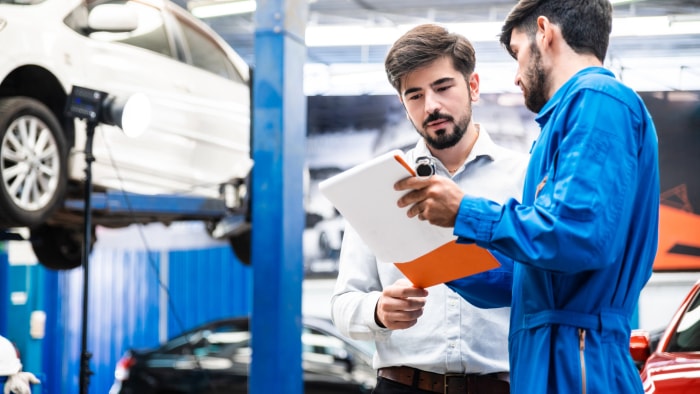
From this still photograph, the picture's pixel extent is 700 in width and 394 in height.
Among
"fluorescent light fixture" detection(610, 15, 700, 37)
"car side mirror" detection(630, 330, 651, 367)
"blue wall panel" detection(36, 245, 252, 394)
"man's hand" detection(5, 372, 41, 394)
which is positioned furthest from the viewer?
"fluorescent light fixture" detection(610, 15, 700, 37)

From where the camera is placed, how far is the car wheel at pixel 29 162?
4.42 meters

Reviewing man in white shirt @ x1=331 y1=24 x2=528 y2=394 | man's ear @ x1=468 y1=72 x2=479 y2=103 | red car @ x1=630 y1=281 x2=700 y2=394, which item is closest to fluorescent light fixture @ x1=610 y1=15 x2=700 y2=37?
red car @ x1=630 y1=281 x2=700 y2=394

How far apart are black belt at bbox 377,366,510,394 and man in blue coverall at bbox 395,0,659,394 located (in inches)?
15.9

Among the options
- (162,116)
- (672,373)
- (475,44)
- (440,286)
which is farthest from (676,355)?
(475,44)

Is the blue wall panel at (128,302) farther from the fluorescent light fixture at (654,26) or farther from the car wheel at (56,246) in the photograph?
the fluorescent light fixture at (654,26)

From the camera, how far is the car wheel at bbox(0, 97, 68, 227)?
442cm

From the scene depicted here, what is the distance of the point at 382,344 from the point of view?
2.11 meters

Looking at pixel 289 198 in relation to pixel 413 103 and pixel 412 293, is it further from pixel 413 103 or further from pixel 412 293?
pixel 412 293

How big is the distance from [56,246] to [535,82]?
5223mm

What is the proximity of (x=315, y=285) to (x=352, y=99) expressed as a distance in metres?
2.13

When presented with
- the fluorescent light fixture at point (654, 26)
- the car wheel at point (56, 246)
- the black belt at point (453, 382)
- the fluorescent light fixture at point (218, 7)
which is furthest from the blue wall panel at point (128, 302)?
the black belt at point (453, 382)

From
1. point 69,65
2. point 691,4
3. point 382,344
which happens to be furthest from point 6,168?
point 691,4

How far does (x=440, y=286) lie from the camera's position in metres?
2.09

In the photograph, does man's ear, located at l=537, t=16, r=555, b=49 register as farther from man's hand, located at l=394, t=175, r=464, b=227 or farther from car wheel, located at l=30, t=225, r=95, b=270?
car wheel, located at l=30, t=225, r=95, b=270
